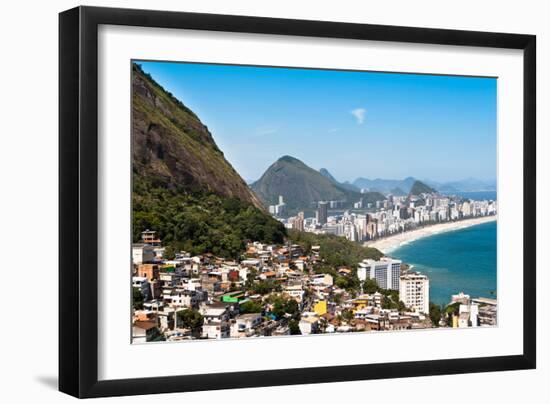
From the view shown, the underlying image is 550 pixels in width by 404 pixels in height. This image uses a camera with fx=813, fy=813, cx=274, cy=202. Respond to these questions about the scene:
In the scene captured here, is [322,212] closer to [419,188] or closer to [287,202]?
[287,202]

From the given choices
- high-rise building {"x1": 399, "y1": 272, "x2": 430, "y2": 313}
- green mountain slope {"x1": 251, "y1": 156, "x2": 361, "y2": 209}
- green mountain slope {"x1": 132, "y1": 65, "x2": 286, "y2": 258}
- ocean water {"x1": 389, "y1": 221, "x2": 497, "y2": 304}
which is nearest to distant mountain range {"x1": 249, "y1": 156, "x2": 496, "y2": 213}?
green mountain slope {"x1": 251, "y1": 156, "x2": 361, "y2": 209}

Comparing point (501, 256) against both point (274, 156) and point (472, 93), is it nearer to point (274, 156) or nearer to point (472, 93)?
point (472, 93)

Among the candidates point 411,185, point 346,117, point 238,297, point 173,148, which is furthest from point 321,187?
point 173,148

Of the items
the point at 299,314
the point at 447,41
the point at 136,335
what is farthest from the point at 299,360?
the point at 447,41

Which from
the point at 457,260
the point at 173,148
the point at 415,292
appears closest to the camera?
the point at 173,148

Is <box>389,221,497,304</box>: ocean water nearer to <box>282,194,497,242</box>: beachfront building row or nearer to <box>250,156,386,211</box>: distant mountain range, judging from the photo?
<box>282,194,497,242</box>: beachfront building row
